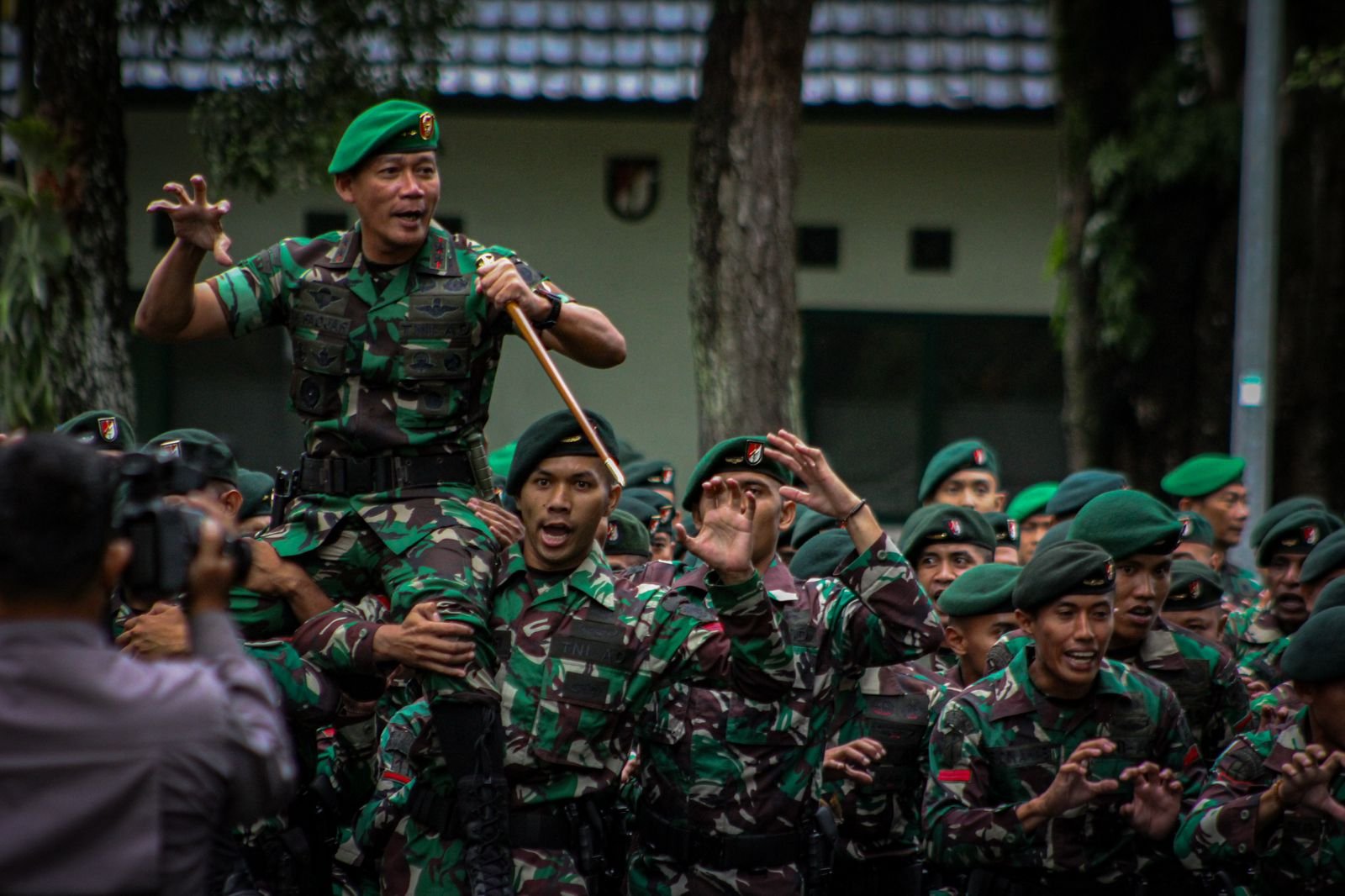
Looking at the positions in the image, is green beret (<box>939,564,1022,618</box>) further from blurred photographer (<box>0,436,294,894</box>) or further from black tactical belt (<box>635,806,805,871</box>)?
blurred photographer (<box>0,436,294,894</box>)

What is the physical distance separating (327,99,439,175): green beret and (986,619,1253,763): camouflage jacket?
251cm

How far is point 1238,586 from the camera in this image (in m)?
8.73

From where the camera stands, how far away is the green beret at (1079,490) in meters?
7.89

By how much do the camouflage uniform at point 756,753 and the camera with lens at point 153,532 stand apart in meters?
2.24

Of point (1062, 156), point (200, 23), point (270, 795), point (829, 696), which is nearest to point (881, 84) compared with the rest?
point (1062, 156)

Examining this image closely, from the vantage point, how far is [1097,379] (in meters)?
11.6

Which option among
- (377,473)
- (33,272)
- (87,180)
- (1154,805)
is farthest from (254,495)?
(87,180)

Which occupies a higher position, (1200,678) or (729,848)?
(1200,678)

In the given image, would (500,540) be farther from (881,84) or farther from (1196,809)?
(881,84)

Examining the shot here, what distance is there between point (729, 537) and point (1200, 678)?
2160mm

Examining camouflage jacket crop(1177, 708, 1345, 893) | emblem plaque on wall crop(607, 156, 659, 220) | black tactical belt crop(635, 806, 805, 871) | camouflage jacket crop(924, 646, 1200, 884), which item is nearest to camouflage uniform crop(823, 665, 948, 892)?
camouflage jacket crop(924, 646, 1200, 884)

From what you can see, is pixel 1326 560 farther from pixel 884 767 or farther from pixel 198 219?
pixel 198 219

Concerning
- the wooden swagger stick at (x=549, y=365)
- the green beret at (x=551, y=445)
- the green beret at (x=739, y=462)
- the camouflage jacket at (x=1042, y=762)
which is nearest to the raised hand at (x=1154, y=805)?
the camouflage jacket at (x=1042, y=762)

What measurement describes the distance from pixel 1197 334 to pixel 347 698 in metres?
7.53
